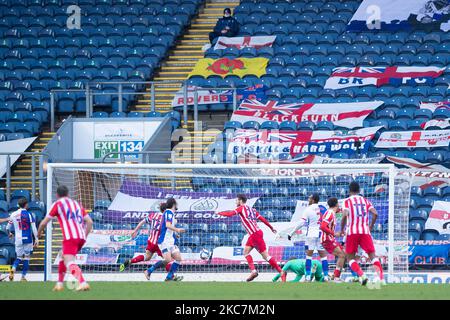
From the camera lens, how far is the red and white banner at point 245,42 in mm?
30953

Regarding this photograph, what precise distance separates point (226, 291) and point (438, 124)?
12.6 meters

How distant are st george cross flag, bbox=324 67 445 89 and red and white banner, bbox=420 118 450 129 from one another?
2.72 metres

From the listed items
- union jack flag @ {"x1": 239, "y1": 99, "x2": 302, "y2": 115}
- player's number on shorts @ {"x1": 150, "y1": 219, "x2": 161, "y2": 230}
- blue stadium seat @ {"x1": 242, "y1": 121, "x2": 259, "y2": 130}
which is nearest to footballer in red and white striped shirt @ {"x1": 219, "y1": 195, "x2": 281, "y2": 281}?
player's number on shorts @ {"x1": 150, "y1": 219, "x2": 161, "y2": 230}

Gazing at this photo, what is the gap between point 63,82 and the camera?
29.0 meters

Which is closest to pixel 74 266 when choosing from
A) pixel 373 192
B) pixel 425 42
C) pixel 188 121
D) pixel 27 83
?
pixel 373 192

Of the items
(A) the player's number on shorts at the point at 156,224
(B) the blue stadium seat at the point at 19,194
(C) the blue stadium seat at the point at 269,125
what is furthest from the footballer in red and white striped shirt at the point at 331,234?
(B) the blue stadium seat at the point at 19,194

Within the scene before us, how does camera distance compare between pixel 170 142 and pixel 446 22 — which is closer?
pixel 170 142

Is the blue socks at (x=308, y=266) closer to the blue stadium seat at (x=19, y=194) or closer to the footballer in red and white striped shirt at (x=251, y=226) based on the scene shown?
the footballer in red and white striped shirt at (x=251, y=226)

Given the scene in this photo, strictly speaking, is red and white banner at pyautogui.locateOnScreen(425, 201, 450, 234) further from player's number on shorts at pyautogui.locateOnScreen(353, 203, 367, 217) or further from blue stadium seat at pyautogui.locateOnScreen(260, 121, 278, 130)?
player's number on shorts at pyautogui.locateOnScreen(353, 203, 367, 217)

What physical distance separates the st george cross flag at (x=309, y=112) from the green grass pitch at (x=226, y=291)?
34.1 feet

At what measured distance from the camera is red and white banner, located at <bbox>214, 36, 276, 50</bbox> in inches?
1219

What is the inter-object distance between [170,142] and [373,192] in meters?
6.72

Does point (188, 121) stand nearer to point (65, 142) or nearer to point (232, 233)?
point (65, 142)

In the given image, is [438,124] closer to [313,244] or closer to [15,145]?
[313,244]
